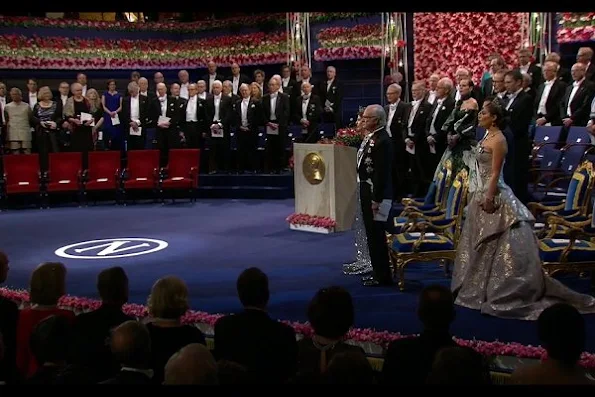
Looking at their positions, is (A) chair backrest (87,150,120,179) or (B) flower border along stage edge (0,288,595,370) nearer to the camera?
(B) flower border along stage edge (0,288,595,370)

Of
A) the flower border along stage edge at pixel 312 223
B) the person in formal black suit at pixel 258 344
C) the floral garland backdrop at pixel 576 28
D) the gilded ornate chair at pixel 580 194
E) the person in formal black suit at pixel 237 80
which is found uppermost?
the floral garland backdrop at pixel 576 28

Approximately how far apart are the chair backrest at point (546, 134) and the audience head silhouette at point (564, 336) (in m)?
7.41

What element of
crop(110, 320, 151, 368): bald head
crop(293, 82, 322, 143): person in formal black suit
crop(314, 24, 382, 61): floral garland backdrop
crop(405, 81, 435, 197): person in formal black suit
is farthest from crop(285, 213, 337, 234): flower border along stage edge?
crop(110, 320, 151, 368): bald head

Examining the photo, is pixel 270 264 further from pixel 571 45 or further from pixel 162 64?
pixel 162 64

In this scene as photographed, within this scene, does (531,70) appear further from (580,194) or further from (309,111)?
(580,194)

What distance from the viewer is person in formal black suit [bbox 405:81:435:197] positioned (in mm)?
11188

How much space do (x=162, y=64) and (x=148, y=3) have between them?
15.9m

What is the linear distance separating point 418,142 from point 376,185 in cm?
447

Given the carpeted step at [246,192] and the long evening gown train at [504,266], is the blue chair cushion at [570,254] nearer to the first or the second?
the long evening gown train at [504,266]

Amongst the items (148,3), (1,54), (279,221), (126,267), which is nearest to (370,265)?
(126,267)

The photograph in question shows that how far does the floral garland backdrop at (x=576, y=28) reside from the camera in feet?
41.1

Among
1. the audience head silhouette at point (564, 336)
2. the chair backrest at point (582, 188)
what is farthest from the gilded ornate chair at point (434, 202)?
the audience head silhouette at point (564, 336)

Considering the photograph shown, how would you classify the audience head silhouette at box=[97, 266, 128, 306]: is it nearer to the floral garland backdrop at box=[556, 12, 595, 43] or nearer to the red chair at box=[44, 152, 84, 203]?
the red chair at box=[44, 152, 84, 203]

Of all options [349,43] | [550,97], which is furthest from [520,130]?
[349,43]
